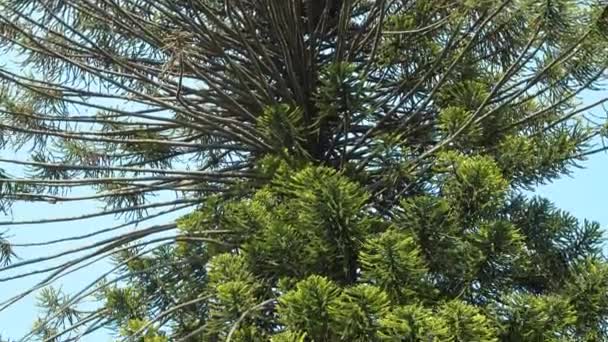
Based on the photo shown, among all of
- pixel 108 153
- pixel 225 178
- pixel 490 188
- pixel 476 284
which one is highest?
pixel 108 153

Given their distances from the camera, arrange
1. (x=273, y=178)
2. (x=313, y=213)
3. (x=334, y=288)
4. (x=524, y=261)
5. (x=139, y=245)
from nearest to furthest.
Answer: (x=334, y=288)
(x=313, y=213)
(x=524, y=261)
(x=273, y=178)
(x=139, y=245)

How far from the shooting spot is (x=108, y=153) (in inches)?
181

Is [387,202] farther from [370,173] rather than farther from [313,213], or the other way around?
[313,213]

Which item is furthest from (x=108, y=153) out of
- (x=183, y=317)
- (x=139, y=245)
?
(x=183, y=317)

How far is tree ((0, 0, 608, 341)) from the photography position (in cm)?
291

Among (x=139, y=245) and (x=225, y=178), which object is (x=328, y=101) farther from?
(x=139, y=245)

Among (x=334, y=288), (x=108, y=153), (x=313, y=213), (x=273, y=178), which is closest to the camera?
(x=334, y=288)

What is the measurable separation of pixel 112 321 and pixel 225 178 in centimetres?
61

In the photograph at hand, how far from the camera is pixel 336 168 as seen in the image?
362cm

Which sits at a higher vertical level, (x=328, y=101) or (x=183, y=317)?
(x=328, y=101)

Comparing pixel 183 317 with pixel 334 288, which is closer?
pixel 334 288

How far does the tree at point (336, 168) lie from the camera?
291cm

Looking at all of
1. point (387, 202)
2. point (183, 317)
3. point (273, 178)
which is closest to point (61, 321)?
point (183, 317)

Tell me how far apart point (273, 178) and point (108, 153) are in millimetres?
1424
